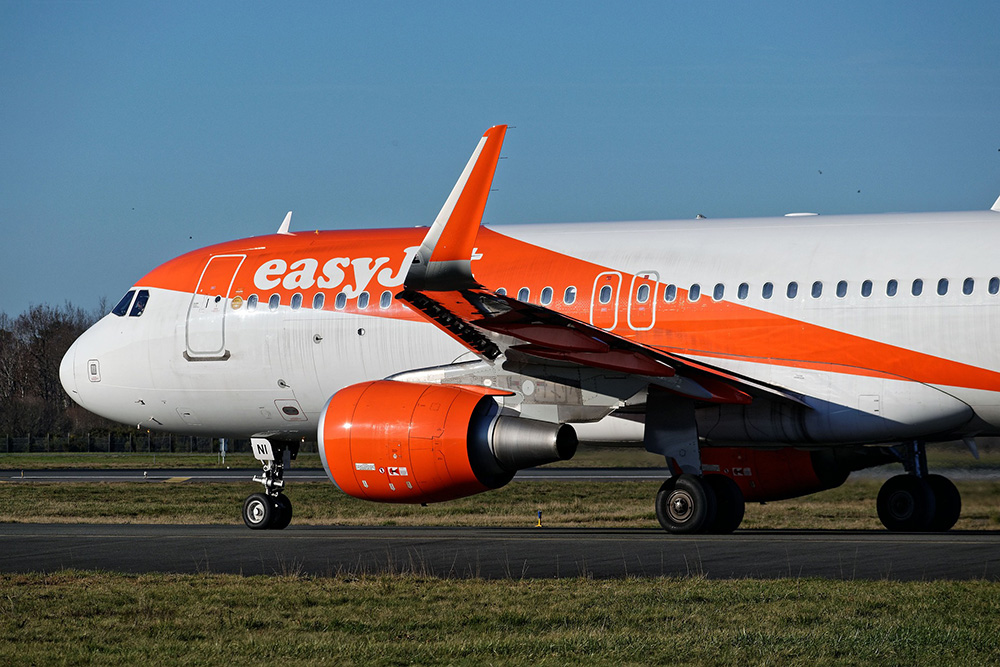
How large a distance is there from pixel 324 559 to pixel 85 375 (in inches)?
359

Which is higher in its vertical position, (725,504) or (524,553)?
(725,504)

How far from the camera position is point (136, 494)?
3500cm

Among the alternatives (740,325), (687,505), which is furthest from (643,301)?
(687,505)

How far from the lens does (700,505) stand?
17156 millimetres

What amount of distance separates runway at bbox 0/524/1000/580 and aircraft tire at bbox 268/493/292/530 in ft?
3.44

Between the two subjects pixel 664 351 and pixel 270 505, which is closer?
pixel 664 351

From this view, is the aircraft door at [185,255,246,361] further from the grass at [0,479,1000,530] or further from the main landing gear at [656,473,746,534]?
the main landing gear at [656,473,746,534]

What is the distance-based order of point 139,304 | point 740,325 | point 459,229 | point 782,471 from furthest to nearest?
point 139,304
point 782,471
point 740,325
point 459,229

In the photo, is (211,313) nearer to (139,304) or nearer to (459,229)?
(139,304)

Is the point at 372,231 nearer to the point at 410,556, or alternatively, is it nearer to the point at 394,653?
the point at 410,556

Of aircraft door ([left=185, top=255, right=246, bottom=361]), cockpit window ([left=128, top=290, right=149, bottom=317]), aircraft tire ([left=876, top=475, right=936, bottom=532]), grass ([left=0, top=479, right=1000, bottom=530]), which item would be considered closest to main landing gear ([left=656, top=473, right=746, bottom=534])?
aircraft tire ([left=876, top=475, right=936, bottom=532])

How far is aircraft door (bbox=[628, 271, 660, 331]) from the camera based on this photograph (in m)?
18.2

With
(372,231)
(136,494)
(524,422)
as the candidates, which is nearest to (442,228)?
(524,422)

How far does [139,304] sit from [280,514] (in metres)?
4.31
